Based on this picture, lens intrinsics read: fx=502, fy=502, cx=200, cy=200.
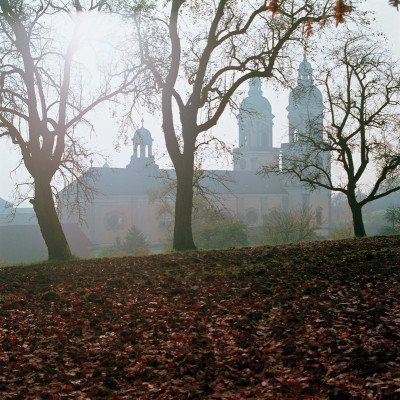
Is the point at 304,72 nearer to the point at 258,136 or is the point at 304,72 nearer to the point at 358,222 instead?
the point at 358,222

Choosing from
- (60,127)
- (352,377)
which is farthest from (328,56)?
(352,377)

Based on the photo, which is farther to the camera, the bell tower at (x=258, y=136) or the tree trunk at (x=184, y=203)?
the bell tower at (x=258, y=136)

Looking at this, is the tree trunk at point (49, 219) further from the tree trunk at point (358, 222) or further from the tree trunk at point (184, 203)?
the tree trunk at point (358, 222)

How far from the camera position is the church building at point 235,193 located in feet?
204

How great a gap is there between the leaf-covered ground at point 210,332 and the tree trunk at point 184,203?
469 centimetres

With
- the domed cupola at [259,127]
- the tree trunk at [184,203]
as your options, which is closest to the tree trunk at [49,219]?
the tree trunk at [184,203]

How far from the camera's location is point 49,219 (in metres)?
15.1

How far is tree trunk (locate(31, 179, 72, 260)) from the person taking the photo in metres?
15.0

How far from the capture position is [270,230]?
42969 mm

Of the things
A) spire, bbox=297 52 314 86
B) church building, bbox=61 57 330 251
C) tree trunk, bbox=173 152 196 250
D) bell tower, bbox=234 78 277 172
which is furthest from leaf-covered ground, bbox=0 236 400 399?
bell tower, bbox=234 78 277 172

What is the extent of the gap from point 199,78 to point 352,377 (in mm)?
12011

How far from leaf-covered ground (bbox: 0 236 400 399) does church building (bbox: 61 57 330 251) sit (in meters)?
48.0

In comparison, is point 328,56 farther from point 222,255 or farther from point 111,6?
point 222,255

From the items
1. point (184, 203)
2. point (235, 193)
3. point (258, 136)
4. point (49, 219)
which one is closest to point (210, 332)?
point (184, 203)
